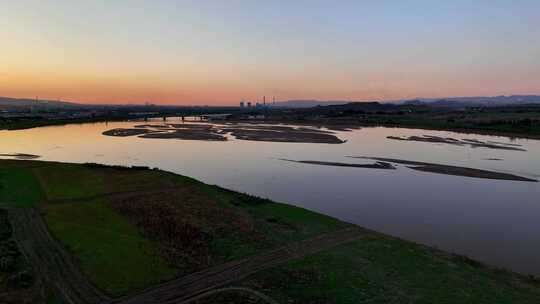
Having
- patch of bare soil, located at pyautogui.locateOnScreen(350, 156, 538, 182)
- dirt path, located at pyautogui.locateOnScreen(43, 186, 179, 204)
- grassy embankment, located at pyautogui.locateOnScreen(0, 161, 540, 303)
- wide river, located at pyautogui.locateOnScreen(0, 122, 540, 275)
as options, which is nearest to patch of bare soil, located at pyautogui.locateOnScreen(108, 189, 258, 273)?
grassy embankment, located at pyautogui.locateOnScreen(0, 161, 540, 303)

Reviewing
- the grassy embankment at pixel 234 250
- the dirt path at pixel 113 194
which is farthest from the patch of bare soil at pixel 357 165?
the dirt path at pixel 113 194

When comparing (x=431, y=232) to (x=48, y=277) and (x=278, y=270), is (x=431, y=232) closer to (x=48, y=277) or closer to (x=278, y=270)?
(x=278, y=270)

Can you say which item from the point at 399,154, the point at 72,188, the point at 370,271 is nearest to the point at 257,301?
the point at 370,271

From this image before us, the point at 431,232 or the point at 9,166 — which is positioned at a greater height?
the point at 9,166

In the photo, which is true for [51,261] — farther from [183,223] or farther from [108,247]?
[183,223]

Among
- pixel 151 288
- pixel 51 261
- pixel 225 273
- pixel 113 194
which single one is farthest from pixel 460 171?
pixel 51 261

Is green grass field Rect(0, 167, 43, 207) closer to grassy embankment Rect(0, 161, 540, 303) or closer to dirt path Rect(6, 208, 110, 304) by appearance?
grassy embankment Rect(0, 161, 540, 303)
